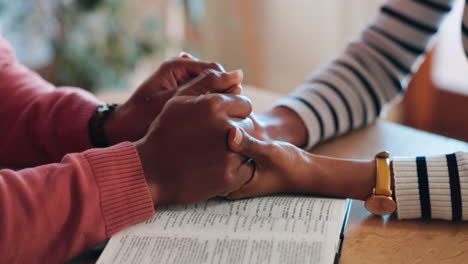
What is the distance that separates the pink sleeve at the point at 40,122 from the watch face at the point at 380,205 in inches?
17.4

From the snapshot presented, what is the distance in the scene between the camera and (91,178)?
62cm

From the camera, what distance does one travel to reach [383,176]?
27.5 inches

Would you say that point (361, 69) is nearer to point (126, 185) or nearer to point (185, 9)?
point (126, 185)

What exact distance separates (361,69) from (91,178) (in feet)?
1.88

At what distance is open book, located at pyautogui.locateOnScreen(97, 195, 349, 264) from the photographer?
1.88ft

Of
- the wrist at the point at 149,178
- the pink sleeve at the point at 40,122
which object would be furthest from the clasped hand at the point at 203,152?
the pink sleeve at the point at 40,122

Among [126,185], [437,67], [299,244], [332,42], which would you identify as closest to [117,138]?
[126,185]

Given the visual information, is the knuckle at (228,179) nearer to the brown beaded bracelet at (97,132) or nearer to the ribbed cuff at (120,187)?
the ribbed cuff at (120,187)

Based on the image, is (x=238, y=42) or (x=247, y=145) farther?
(x=238, y=42)

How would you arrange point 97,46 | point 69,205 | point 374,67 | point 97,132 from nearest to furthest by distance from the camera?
point 69,205, point 97,132, point 374,67, point 97,46

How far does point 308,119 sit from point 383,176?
0.22 m

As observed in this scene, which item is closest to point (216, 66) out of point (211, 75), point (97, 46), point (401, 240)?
point (211, 75)

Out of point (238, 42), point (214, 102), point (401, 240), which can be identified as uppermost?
point (214, 102)

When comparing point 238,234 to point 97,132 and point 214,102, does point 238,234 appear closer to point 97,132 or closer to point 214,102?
point 214,102
